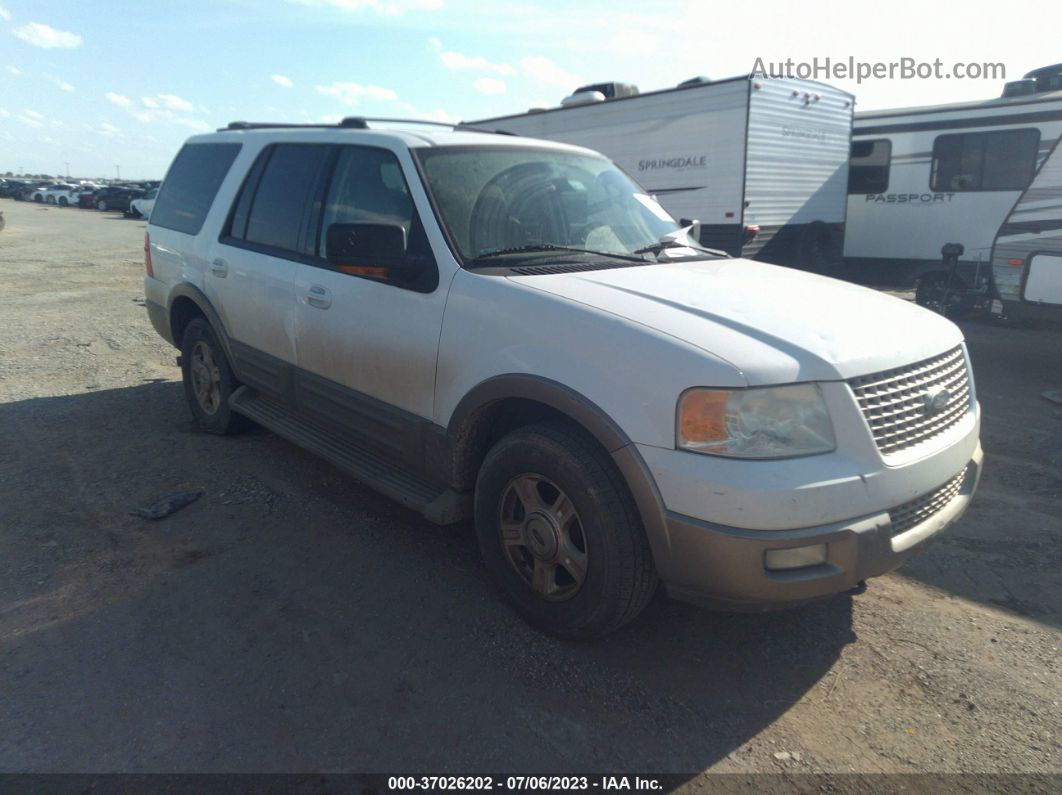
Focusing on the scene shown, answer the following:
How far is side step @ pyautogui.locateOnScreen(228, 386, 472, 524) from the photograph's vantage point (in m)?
3.50

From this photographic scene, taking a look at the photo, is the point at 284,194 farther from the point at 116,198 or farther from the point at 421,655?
the point at 116,198

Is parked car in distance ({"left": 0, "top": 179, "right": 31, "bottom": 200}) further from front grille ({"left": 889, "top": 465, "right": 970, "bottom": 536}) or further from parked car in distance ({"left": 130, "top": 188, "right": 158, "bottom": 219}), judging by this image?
front grille ({"left": 889, "top": 465, "right": 970, "bottom": 536})

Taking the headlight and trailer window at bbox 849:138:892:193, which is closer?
the headlight

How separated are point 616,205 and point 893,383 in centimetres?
196

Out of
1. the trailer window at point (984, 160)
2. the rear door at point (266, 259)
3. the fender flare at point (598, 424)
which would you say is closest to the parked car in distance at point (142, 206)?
the trailer window at point (984, 160)

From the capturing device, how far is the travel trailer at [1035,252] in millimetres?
7438

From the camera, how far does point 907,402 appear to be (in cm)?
284

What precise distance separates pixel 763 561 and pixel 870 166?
43.0 ft

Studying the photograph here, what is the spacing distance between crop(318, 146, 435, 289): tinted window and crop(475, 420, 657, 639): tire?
981mm

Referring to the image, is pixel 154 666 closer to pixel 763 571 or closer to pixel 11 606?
pixel 11 606

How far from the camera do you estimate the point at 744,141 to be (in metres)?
10.7

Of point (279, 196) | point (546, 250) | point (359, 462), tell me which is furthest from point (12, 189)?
point (546, 250)

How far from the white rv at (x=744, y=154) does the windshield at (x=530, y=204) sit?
A: 6.62m

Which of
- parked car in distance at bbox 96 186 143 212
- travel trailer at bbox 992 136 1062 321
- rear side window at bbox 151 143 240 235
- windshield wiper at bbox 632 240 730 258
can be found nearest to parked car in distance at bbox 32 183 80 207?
parked car in distance at bbox 96 186 143 212
